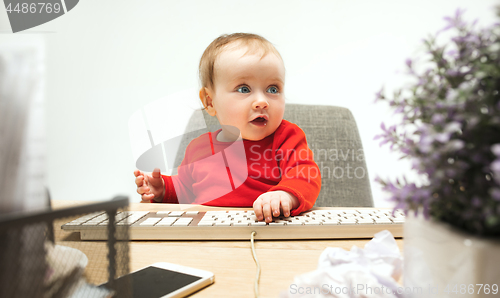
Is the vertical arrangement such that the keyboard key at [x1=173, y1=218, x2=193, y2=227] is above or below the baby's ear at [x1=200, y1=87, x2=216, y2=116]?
below

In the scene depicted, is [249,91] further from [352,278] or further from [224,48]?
[352,278]

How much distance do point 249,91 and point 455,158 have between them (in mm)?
746

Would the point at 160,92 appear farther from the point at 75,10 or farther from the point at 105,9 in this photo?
the point at 75,10

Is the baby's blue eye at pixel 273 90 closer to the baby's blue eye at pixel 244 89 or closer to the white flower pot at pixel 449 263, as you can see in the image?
the baby's blue eye at pixel 244 89

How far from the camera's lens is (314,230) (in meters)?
0.49

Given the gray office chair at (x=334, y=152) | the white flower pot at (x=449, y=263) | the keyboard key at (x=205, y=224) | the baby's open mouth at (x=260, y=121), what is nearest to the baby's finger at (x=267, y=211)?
the keyboard key at (x=205, y=224)

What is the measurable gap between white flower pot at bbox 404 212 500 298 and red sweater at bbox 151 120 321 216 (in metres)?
0.68

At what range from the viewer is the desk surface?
0.79 ft

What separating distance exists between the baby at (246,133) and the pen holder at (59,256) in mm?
560

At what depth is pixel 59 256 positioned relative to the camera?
20 centimetres

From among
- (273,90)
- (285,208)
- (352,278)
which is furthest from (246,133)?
(352,278)

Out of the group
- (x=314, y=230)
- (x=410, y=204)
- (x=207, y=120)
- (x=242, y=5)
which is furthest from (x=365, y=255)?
(x=242, y=5)

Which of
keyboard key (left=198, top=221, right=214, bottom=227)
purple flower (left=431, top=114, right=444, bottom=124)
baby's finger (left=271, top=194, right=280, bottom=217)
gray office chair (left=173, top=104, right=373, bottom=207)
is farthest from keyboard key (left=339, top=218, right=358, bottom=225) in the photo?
gray office chair (left=173, top=104, right=373, bottom=207)

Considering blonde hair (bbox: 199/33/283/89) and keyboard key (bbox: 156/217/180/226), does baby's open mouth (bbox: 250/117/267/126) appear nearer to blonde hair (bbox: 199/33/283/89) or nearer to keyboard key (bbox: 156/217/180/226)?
blonde hair (bbox: 199/33/283/89)
